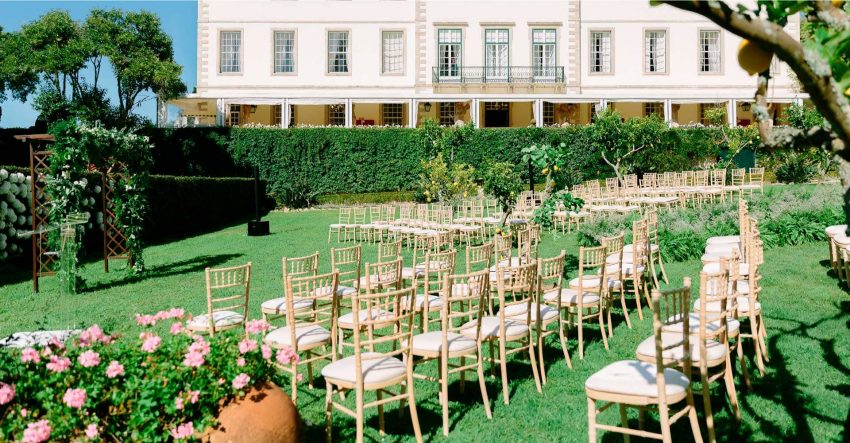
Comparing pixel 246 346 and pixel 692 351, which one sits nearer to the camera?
pixel 246 346

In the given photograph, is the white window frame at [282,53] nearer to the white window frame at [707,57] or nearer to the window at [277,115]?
the window at [277,115]

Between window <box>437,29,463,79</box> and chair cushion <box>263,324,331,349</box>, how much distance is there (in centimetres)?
2844

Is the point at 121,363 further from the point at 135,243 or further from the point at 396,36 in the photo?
the point at 396,36

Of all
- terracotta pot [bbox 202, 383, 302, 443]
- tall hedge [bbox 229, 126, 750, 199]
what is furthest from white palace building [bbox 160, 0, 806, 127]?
terracotta pot [bbox 202, 383, 302, 443]

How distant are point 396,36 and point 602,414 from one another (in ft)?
98.0

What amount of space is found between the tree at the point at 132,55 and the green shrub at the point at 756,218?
1089 inches

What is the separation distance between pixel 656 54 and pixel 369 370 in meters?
32.1

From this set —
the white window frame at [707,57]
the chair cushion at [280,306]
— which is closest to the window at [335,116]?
the white window frame at [707,57]

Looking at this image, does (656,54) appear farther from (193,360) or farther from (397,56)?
(193,360)

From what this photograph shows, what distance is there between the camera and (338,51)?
32625 millimetres

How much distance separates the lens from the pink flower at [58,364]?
3.17 metres

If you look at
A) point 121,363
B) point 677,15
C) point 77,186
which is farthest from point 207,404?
point 677,15

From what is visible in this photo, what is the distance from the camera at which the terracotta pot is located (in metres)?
3.19

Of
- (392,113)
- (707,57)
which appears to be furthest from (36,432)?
(707,57)
